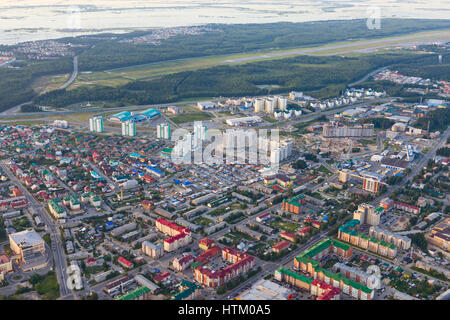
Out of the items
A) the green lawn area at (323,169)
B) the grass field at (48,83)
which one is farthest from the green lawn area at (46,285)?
the grass field at (48,83)

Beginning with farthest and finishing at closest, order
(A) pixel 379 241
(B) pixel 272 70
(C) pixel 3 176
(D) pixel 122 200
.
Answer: (B) pixel 272 70 < (C) pixel 3 176 < (D) pixel 122 200 < (A) pixel 379 241

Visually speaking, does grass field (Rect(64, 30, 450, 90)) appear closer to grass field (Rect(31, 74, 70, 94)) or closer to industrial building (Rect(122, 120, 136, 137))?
grass field (Rect(31, 74, 70, 94))

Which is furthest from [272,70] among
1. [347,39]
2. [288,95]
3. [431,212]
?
[431,212]

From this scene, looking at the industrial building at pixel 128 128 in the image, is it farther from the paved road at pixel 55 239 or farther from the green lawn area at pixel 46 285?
the green lawn area at pixel 46 285

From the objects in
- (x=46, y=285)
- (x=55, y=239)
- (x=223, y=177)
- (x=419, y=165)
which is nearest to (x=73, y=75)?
(x=223, y=177)

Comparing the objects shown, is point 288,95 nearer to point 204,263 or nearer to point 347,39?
point 204,263

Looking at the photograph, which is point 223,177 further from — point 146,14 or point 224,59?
point 146,14
